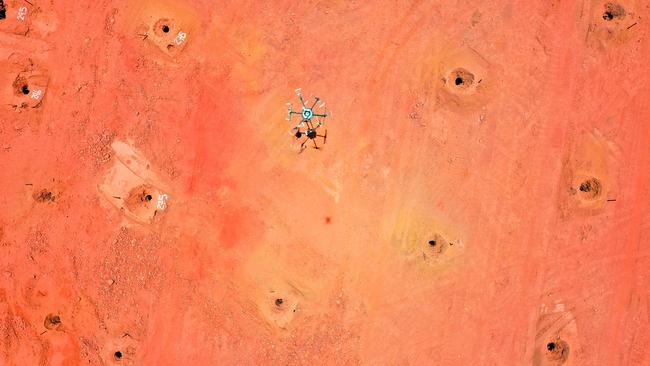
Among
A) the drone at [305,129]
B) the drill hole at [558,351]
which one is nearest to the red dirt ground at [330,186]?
the drill hole at [558,351]

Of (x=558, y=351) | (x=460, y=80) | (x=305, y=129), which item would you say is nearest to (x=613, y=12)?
(x=460, y=80)

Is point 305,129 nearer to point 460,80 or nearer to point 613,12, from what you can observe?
point 460,80

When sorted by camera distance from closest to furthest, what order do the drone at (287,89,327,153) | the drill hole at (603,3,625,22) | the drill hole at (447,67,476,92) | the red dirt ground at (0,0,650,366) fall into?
the red dirt ground at (0,0,650,366), the drone at (287,89,327,153), the drill hole at (447,67,476,92), the drill hole at (603,3,625,22)

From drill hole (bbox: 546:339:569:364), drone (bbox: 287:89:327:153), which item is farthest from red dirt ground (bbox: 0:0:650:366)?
drone (bbox: 287:89:327:153)

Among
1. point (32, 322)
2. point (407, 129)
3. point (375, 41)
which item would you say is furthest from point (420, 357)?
point (32, 322)

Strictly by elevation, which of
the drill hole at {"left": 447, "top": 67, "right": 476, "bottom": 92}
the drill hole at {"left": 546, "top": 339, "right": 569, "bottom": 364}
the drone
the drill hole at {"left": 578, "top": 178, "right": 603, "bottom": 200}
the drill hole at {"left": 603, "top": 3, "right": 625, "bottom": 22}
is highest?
the drill hole at {"left": 603, "top": 3, "right": 625, "bottom": 22}

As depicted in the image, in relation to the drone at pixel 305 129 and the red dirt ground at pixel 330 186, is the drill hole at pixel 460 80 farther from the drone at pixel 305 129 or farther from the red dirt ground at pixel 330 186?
the drone at pixel 305 129

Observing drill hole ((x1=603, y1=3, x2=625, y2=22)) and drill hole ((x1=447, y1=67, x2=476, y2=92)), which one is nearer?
drill hole ((x1=447, y1=67, x2=476, y2=92))

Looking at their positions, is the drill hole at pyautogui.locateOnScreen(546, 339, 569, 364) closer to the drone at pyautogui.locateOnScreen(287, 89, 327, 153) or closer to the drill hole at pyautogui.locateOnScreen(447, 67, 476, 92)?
the drill hole at pyautogui.locateOnScreen(447, 67, 476, 92)

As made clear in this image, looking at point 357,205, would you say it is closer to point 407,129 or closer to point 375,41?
point 407,129
